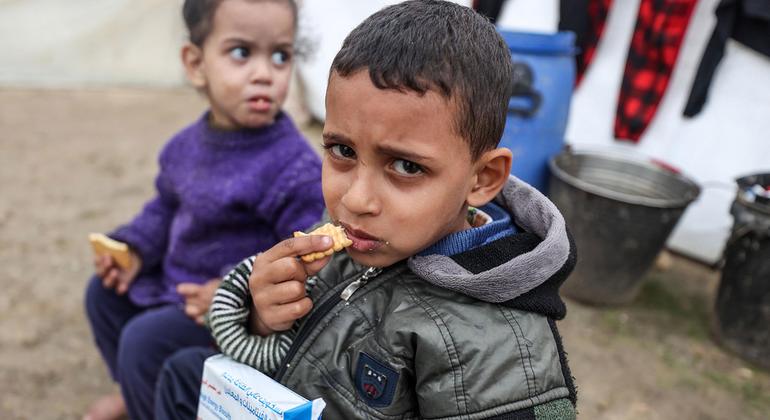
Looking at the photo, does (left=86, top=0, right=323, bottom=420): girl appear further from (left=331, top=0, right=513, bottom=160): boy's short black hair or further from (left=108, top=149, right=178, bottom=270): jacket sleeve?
(left=331, top=0, right=513, bottom=160): boy's short black hair

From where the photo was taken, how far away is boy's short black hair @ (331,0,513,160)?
3.46ft

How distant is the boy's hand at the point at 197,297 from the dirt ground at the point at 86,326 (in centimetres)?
92

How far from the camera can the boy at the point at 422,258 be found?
3.53ft

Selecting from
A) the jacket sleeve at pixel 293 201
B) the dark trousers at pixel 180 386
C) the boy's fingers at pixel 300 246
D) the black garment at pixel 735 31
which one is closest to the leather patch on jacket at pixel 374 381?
A: the boy's fingers at pixel 300 246

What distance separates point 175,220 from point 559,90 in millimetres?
2209

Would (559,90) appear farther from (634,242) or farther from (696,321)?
(696,321)

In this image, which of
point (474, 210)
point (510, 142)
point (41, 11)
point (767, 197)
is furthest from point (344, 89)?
point (41, 11)

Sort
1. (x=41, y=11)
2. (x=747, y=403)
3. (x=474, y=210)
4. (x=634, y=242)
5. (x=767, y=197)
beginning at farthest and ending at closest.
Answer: (x=41, y=11)
(x=634, y=242)
(x=767, y=197)
(x=747, y=403)
(x=474, y=210)

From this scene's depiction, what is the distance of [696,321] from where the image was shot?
3426 millimetres

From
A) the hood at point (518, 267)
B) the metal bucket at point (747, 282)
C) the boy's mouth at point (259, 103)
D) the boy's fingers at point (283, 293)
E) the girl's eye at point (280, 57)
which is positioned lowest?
the metal bucket at point (747, 282)

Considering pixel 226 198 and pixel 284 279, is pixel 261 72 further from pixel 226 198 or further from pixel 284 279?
pixel 284 279

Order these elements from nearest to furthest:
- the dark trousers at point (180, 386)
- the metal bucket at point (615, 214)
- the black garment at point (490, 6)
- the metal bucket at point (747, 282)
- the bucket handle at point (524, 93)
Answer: the dark trousers at point (180, 386) → the metal bucket at point (747, 282) → the metal bucket at point (615, 214) → the bucket handle at point (524, 93) → the black garment at point (490, 6)

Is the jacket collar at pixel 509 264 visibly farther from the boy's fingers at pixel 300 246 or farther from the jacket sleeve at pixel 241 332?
the jacket sleeve at pixel 241 332

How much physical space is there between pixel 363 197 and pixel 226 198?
2.77ft
